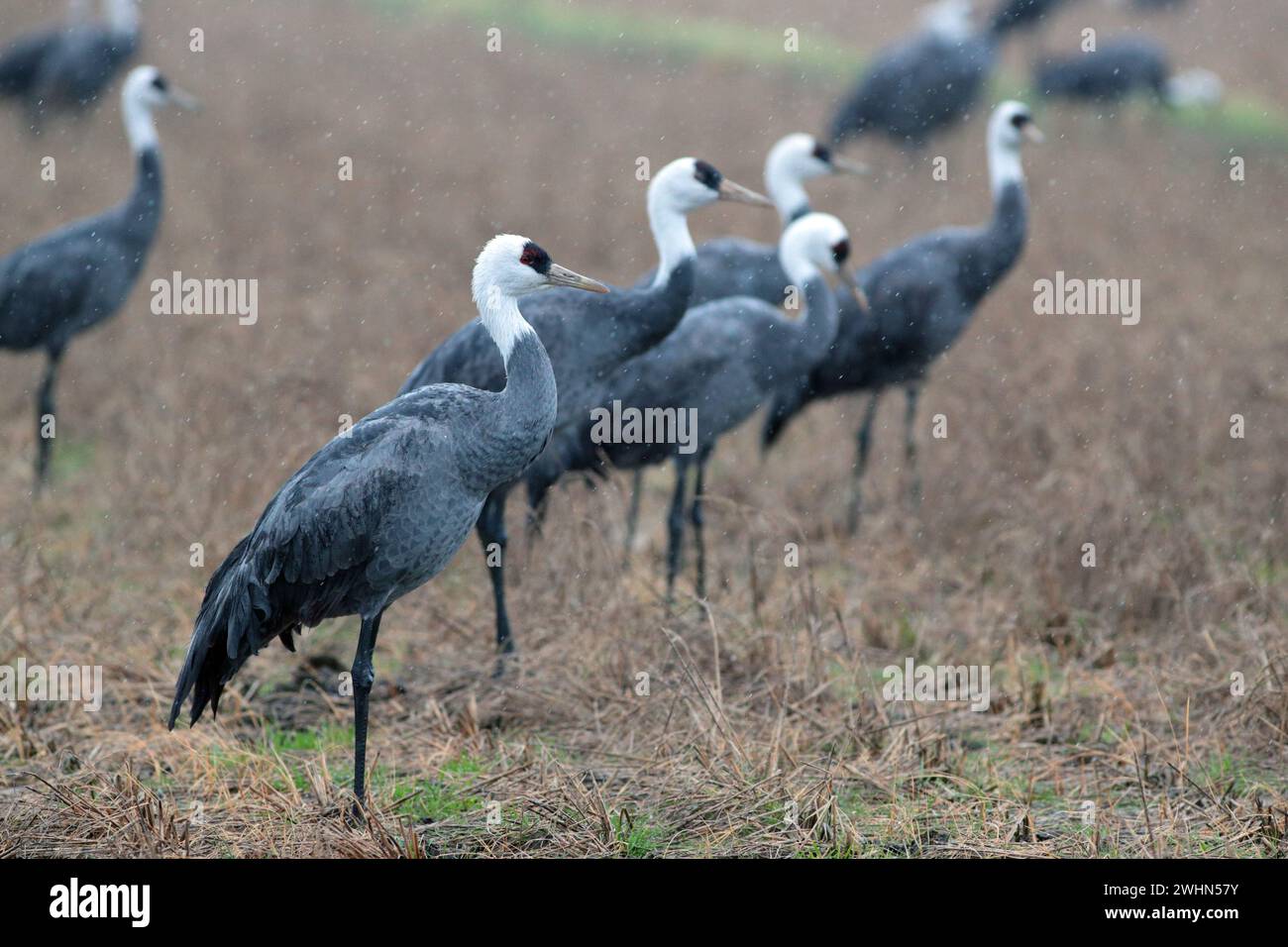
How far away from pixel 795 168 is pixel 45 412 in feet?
14.2

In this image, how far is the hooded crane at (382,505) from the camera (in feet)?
14.2

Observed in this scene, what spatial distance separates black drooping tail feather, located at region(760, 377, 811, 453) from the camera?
25.1 feet

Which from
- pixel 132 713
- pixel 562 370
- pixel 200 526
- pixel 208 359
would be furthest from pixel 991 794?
pixel 208 359

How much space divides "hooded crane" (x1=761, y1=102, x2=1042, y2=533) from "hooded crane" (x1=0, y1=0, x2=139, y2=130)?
9.18 m

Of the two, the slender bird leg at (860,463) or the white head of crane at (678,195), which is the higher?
the white head of crane at (678,195)

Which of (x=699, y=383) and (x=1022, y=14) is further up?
(x=1022, y=14)

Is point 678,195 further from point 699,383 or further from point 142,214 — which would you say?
point 142,214

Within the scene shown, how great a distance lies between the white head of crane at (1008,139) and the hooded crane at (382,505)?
5074mm

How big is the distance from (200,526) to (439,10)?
1461cm

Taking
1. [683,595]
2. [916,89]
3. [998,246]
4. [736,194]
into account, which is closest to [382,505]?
[683,595]

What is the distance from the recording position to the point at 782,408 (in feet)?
25.4

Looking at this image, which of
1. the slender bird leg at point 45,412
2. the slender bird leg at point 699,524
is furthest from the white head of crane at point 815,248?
the slender bird leg at point 45,412

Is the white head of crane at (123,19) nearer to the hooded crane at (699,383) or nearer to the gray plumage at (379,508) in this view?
the hooded crane at (699,383)

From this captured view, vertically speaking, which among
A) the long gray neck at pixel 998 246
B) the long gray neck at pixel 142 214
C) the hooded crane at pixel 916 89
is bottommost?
the long gray neck at pixel 998 246
